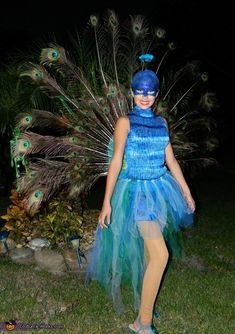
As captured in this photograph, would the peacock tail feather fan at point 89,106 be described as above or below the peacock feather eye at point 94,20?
below

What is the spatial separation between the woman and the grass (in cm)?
37

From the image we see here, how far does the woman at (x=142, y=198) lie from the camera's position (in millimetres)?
2994

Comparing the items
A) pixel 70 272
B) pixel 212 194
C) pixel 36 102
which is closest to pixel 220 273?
pixel 70 272

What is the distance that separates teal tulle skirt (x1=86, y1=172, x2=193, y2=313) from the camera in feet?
10.2

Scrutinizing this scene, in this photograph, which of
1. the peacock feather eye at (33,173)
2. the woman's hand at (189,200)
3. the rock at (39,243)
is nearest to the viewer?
the woman's hand at (189,200)

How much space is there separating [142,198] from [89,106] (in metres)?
2.16

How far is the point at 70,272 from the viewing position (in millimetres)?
4648

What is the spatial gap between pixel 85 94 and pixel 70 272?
6.56 ft

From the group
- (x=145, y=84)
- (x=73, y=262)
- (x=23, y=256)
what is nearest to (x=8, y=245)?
(x=23, y=256)

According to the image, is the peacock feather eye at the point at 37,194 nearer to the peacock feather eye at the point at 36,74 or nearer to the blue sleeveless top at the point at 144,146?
the peacock feather eye at the point at 36,74

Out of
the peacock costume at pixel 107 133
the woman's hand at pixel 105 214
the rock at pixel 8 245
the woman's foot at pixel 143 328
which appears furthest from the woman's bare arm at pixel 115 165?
the rock at pixel 8 245

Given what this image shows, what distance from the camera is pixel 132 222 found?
313cm

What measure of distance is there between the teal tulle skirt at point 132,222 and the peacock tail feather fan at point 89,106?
1.42 m

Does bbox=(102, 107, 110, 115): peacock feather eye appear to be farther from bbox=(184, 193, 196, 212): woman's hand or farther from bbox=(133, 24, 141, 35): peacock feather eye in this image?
bbox=(184, 193, 196, 212): woman's hand
